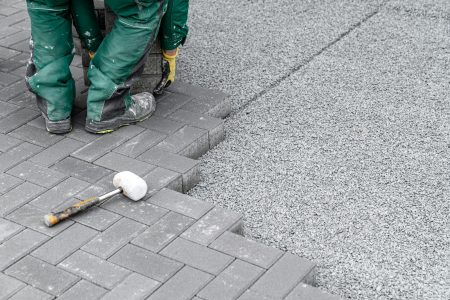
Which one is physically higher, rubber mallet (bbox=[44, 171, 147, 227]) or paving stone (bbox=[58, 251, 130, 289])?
rubber mallet (bbox=[44, 171, 147, 227])

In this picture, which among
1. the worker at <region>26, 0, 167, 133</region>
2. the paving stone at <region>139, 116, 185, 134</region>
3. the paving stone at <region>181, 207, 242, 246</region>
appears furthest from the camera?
the paving stone at <region>139, 116, 185, 134</region>

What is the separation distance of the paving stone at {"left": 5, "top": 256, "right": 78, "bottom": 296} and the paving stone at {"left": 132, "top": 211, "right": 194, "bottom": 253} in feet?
1.20

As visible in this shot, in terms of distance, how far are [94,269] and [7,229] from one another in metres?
0.53

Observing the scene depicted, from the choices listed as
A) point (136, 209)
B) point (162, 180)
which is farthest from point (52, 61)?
point (136, 209)

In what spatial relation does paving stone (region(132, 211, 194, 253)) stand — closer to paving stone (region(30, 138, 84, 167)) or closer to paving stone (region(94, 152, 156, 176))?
paving stone (region(94, 152, 156, 176))

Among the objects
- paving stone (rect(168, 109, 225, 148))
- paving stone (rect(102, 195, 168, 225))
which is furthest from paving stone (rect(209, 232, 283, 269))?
paving stone (rect(168, 109, 225, 148))

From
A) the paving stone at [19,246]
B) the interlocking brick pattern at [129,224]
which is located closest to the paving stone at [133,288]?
the interlocking brick pattern at [129,224]

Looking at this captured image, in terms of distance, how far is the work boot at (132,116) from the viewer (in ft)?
14.1

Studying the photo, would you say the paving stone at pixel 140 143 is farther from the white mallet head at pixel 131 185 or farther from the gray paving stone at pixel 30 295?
the gray paving stone at pixel 30 295

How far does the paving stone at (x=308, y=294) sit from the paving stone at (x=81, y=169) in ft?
4.15

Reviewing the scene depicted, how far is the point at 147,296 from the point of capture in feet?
10.3

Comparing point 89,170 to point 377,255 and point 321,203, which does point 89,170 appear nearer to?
point 321,203

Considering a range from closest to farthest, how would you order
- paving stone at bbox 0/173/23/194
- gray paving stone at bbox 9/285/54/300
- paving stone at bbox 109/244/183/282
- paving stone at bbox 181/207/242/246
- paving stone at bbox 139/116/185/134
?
gray paving stone at bbox 9/285/54/300, paving stone at bbox 109/244/183/282, paving stone at bbox 181/207/242/246, paving stone at bbox 0/173/23/194, paving stone at bbox 139/116/185/134

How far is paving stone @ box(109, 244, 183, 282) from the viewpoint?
3.26 m
